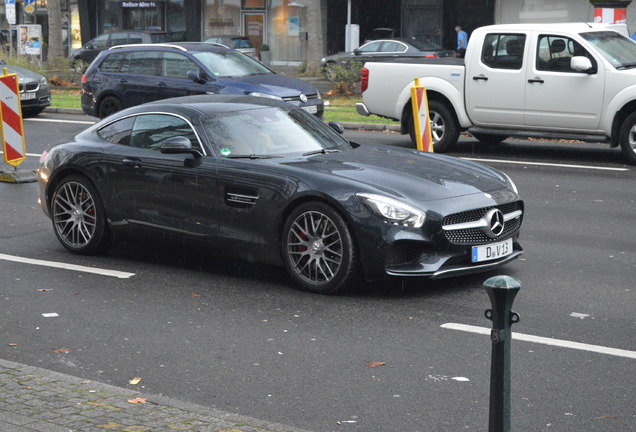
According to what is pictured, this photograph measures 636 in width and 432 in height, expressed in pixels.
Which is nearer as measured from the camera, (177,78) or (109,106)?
(177,78)

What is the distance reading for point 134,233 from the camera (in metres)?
9.05

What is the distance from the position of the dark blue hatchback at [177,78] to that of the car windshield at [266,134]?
877cm

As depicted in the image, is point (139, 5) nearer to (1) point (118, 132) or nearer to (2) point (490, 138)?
(2) point (490, 138)

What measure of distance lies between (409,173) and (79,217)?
308 centimetres

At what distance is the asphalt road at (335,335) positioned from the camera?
5.63 metres

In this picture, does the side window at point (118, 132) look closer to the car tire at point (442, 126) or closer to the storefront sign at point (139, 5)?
the car tire at point (442, 126)

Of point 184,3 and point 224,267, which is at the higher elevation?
point 184,3

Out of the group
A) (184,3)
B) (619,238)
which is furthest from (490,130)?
(184,3)

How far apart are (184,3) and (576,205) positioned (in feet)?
122

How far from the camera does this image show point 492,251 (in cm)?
802

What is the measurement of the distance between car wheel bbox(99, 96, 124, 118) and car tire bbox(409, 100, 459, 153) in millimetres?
5888

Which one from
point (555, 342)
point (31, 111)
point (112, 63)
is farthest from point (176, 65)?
point (555, 342)

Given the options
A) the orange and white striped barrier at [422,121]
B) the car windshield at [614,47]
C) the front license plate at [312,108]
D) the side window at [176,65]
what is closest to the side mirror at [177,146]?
the orange and white striped barrier at [422,121]

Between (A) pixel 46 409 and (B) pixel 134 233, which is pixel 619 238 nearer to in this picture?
(B) pixel 134 233
